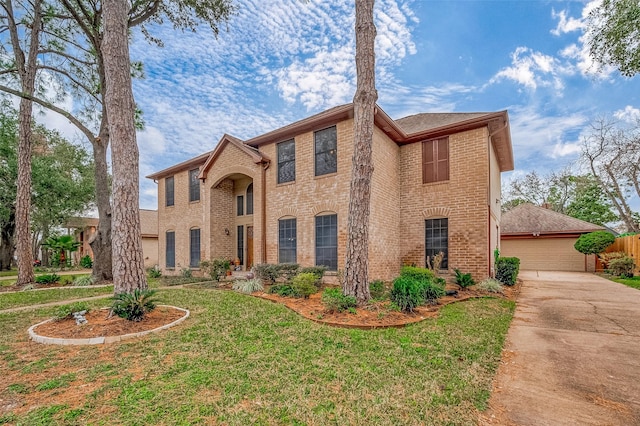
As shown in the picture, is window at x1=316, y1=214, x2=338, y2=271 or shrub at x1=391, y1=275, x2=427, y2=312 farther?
window at x1=316, y1=214, x2=338, y2=271

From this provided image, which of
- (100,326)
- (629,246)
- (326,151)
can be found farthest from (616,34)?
(100,326)

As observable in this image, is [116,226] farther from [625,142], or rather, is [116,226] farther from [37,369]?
[625,142]

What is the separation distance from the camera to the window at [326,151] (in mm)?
10547

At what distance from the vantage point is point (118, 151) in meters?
5.95

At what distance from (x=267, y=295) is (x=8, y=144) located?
21.4 metres

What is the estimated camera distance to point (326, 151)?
10.8 meters

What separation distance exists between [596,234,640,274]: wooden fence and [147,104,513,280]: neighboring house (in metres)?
8.34

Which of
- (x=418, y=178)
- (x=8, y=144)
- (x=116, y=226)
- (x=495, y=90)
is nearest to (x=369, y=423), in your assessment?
(x=116, y=226)

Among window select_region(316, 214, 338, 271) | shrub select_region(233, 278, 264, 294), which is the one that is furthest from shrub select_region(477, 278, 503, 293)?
shrub select_region(233, 278, 264, 294)

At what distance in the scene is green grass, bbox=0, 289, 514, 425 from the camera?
8.57 ft

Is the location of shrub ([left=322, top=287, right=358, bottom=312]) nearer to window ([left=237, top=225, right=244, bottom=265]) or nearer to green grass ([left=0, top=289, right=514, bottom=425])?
green grass ([left=0, top=289, right=514, bottom=425])

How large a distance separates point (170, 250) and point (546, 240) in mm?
23677

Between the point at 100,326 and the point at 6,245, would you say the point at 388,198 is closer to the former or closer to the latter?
the point at 100,326

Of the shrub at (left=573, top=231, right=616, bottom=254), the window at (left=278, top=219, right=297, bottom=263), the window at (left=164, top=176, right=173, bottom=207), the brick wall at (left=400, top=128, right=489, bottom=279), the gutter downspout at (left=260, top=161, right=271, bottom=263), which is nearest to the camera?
the brick wall at (left=400, top=128, right=489, bottom=279)
